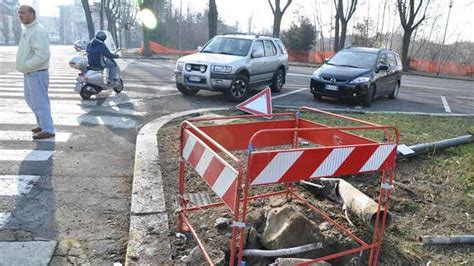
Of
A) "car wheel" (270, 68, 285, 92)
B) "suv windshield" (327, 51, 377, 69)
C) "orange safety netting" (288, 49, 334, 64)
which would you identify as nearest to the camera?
"suv windshield" (327, 51, 377, 69)

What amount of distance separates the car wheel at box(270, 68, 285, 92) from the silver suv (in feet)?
1.42

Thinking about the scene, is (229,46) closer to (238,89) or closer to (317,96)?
(238,89)

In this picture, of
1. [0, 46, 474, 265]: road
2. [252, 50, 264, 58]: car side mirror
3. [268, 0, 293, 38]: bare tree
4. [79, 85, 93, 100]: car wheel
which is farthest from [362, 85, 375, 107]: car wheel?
[268, 0, 293, 38]: bare tree

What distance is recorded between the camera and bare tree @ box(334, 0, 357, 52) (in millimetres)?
38156

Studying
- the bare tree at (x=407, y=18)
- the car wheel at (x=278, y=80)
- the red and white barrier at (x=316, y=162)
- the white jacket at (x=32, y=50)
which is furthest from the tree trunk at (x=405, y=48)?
the red and white barrier at (x=316, y=162)

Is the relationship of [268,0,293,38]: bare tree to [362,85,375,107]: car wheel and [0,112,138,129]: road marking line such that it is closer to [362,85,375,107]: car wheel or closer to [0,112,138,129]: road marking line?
[362,85,375,107]: car wheel

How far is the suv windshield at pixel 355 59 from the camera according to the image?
13290 mm

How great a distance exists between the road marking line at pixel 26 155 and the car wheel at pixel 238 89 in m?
6.50

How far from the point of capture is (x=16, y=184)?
16.2ft

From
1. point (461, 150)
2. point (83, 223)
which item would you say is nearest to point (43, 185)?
point (83, 223)

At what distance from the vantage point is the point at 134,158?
6.20 m

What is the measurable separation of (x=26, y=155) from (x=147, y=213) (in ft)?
9.25

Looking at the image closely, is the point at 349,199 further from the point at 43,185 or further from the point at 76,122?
the point at 76,122

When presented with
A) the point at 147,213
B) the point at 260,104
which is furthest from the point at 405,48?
the point at 147,213
